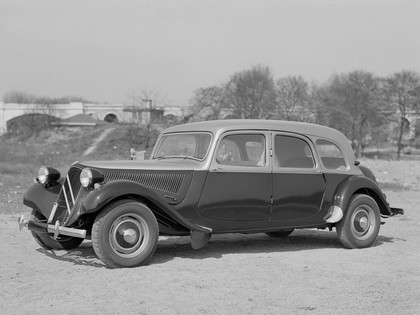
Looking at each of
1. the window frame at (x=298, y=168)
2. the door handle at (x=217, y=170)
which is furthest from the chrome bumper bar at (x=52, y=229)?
the window frame at (x=298, y=168)

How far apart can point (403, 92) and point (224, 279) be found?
51.5 m

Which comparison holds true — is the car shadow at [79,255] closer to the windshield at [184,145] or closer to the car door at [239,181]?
the car door at [239,181]

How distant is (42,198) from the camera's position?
7.48 meters

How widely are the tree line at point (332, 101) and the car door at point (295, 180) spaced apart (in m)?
42.8

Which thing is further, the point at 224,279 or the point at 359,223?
the point at 359,223

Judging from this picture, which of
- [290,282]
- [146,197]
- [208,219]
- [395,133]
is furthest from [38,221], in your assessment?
[395,133]

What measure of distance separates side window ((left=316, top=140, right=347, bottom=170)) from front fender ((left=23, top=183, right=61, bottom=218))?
344 cm

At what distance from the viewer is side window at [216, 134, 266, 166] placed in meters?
7.25

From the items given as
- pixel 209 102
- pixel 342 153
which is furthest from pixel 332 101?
pixel 342 153

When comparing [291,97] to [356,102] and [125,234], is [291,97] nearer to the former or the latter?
[356,102]

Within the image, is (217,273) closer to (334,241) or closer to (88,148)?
(334,241)

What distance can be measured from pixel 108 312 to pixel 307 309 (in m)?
1.56

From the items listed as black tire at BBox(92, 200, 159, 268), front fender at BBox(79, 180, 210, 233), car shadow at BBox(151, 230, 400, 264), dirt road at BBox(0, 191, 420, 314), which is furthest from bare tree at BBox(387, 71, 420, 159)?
black tire at BBox(92, 200, 159, 268)

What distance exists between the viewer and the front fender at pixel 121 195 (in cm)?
620
